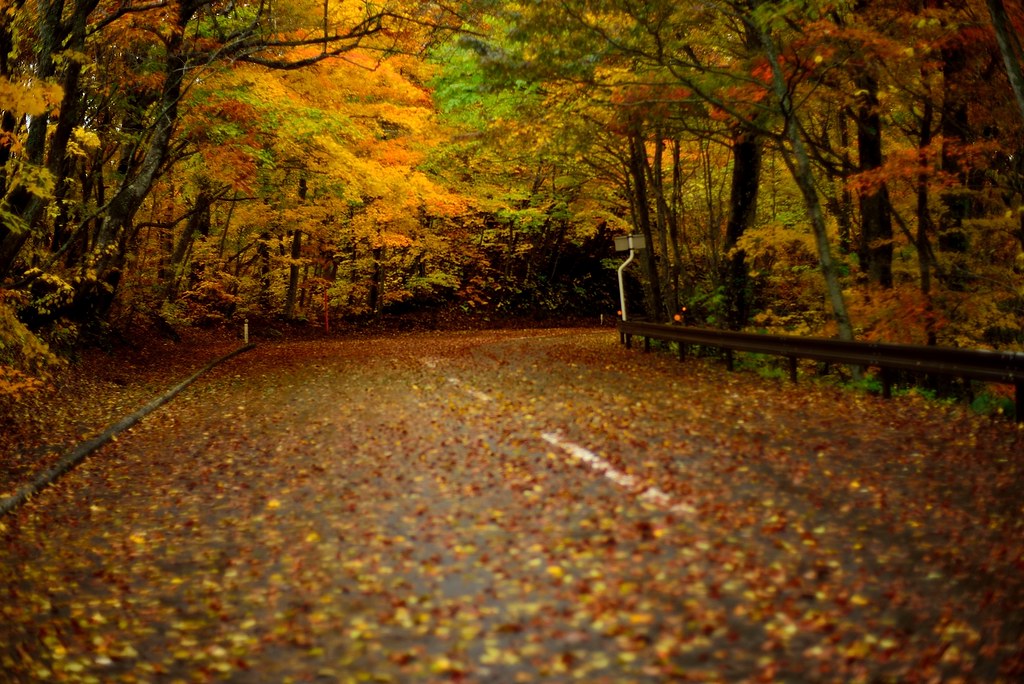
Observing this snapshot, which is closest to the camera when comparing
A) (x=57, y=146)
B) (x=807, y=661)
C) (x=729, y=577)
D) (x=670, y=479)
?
(x=807, y=661)

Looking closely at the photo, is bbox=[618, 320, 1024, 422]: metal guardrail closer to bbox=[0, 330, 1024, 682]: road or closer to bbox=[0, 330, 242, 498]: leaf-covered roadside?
bbox=[0, 330, 1024, 682]: road

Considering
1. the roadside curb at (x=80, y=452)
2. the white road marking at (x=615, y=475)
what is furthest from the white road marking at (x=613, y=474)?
the roadside curb at (x=80, y=452)

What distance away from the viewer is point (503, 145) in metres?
20.7

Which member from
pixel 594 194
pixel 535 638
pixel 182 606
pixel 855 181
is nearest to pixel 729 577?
pixel 535 638

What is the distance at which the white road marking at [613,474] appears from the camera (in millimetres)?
6143

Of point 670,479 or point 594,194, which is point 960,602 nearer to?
→ point 670,479

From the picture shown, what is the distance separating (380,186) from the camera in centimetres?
2497

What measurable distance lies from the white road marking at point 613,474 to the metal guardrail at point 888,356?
14.6 feet

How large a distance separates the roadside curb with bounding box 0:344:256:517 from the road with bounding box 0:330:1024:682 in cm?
15

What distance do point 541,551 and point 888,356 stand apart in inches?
275

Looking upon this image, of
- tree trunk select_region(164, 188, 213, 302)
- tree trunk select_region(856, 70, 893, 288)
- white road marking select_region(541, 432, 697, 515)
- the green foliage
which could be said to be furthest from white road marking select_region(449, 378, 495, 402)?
tree trunk select_region(164, 188, 213, 302)

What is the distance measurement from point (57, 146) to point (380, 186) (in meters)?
13.3

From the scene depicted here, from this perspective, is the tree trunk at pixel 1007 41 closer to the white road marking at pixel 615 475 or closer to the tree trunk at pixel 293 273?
the white road marking at pixel 615 475

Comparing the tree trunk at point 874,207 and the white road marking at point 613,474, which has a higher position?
the tree trunk at point 874,207
